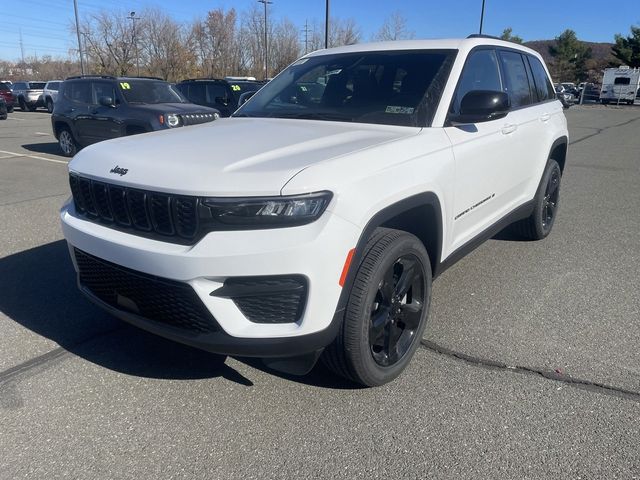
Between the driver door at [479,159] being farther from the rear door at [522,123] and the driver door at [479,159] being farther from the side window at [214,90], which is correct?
the side window at [214,90]

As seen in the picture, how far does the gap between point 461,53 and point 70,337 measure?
316 cm

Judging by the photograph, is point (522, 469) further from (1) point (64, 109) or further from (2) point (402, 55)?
(1) point (64, 109)

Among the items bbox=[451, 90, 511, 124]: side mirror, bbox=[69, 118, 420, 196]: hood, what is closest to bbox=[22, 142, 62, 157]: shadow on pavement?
bbox=[69, 118, 420, 196]: hood

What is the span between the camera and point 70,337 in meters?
3.46

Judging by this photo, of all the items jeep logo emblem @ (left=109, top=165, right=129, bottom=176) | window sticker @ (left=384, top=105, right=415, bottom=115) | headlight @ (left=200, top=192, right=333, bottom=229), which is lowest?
headlight @ (left=200, top=192, right=333, bottom=229)

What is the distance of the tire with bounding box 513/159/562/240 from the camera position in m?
5.07

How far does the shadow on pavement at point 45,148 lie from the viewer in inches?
505

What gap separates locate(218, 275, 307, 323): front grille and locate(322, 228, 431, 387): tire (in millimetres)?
301

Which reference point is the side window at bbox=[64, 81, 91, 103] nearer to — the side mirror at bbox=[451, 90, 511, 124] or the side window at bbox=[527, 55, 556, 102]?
the side window at bbox=[527, 55, 556, 102]

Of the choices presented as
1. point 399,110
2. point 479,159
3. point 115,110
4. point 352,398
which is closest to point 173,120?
point 115,110

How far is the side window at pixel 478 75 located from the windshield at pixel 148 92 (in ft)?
27.8

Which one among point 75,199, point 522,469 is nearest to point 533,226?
Answer: point 522,469

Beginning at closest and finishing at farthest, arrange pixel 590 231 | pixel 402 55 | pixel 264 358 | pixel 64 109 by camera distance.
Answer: pixel 264 358
pixel 402 55
pixel 590 231
pixel 64 109

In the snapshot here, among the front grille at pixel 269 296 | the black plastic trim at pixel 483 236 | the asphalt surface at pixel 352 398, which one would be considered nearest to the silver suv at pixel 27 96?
the asphalt surface at pixel 352 398
